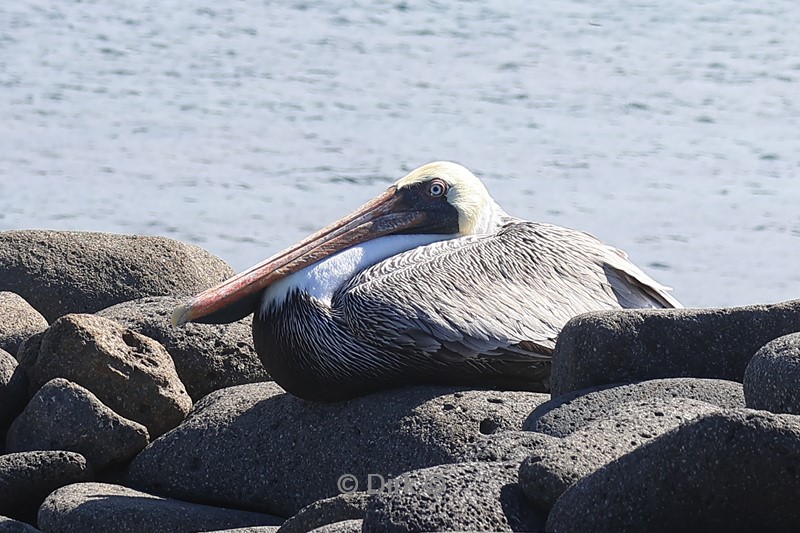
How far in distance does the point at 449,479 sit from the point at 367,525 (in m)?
0.24

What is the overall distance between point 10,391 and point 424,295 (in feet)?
5.10

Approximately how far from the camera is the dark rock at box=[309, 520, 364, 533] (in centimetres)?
354

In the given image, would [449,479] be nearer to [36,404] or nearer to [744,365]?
[744,365]

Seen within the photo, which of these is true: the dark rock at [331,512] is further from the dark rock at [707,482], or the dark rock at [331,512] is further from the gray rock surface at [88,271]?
the gray rock surface at [88,271]

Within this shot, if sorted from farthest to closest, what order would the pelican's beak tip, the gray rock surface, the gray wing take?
the gray rock surface, the pelican's beak tip, the gray wing

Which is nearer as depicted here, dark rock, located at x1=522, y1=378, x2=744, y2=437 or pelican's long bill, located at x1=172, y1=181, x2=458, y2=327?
dark rock, located at x1=522, y1=378, x2=744, y2=437

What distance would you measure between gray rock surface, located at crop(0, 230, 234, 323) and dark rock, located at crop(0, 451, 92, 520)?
2.02 m

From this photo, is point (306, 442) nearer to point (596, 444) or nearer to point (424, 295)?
point (424, 295)

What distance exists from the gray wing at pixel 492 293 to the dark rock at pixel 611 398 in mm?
573

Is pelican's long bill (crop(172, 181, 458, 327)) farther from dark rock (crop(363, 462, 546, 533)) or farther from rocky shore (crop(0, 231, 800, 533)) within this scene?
dark rock (crop(363, 462, 546, 533))

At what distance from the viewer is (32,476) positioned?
4.73m

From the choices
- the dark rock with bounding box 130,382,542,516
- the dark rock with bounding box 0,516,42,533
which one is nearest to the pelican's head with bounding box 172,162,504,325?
the dark rock with bounding box 130,382,542,516

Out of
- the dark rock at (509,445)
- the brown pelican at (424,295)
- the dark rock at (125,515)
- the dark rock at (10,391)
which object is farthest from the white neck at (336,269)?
the dark rock at (509,445)

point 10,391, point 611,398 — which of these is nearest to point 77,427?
point 10,391
